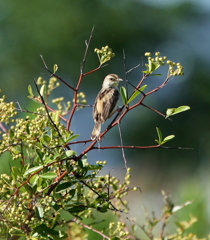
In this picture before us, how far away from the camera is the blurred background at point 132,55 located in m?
13.5

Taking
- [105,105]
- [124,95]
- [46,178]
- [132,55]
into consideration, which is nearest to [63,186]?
[46,178]

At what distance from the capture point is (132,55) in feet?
47.2

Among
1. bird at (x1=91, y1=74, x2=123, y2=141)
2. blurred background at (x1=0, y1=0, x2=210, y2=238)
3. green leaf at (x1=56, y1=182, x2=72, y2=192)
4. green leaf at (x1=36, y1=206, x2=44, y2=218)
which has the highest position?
blurred background at (x1=0, y1=0, x2=210, y2=238)

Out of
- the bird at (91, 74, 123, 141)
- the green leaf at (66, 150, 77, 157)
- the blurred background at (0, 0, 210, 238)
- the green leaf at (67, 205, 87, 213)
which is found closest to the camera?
the green leaf at (66, 150, 77, 157)

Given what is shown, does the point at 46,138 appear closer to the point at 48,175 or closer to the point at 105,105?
the point at 48,175

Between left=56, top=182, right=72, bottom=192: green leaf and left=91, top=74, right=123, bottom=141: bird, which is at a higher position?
left=91, top=74, right=123, bottom=141: bird

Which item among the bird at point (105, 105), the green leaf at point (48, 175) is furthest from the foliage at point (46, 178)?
the bird at point (105, 105)

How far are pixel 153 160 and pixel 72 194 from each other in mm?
13150

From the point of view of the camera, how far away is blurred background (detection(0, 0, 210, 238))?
44.2ft

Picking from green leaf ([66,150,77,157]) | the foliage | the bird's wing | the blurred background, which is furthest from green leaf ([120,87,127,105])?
the blurred background

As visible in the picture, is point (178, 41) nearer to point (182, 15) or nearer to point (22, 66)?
point (182, 15)

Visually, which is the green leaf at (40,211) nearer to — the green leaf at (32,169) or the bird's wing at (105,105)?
the green leaf at (32,169)

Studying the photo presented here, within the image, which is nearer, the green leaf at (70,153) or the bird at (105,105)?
the green leaf at (70,153)

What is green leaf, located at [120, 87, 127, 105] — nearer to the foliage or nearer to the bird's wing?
the foliage
